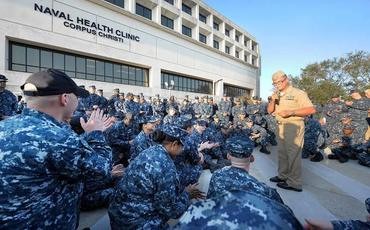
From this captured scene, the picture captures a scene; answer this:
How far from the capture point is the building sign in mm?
16881

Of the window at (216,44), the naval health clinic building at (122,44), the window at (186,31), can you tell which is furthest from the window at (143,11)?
→ the window at (216,44)

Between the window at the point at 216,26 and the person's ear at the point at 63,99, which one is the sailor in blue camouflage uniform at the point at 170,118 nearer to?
the person's ear at the point at 63,99

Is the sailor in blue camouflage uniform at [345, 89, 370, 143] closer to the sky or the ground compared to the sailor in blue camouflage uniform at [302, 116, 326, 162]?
closer to the sky

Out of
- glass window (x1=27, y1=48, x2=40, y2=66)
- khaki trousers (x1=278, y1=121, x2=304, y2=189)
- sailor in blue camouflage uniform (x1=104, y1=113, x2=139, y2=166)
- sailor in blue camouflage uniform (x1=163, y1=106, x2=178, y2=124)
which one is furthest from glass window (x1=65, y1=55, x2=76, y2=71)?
khaki trousers (x1=278, y1=121, x2=304, y2=189)

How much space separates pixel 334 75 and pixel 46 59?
26.9m

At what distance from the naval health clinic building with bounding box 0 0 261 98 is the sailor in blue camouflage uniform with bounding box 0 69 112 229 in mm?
14857

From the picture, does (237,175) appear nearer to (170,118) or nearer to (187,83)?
Answer: (170,118)

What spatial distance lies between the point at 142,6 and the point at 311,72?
1888 centimetres

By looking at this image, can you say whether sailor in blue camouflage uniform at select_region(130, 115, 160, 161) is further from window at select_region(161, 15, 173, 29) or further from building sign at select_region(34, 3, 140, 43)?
window at select_region(161, 15, 173, 29)

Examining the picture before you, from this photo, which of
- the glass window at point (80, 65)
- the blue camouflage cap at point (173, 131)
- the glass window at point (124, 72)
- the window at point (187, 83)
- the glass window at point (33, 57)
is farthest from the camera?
the window at point (187, 83)

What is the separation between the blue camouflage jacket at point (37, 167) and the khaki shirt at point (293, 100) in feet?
12.2

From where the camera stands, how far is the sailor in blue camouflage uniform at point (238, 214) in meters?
0.79

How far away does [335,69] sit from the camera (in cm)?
3089

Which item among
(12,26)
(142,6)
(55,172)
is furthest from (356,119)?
(142,6)
